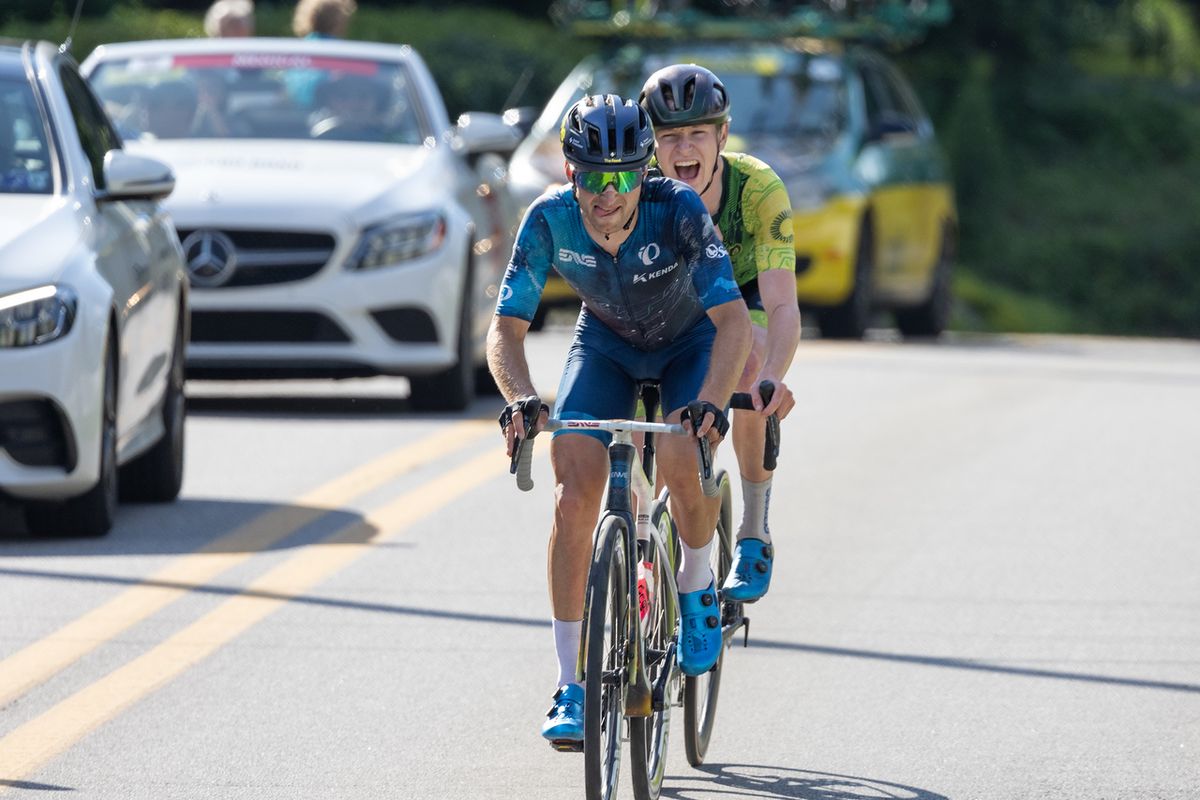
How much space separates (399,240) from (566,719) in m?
7.85

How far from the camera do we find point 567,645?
588 centimetres

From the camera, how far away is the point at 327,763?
6.49 m

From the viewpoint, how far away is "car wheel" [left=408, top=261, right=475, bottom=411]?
13.9m

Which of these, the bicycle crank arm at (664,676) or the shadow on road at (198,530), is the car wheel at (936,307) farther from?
the bicycle crank arm at (664,676)

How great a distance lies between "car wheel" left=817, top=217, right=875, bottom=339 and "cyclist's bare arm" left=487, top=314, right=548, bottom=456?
12.8 meters

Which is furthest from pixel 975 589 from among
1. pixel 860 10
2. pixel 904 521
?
pixel 860 10

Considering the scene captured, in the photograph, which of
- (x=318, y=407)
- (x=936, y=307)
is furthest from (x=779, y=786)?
(x=936, y=307)

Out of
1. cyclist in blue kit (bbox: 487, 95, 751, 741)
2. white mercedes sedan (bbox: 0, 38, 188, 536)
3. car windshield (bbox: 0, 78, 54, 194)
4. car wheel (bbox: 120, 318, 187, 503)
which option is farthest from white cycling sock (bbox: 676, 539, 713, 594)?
car wheel (bbox: 120, 318, 187, 503)

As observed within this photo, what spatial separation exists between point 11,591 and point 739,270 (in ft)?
8.86

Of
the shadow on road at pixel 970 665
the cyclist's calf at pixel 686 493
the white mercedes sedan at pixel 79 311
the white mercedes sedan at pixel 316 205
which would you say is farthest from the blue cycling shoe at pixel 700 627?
the white mercedes sedan at pixel 316 205

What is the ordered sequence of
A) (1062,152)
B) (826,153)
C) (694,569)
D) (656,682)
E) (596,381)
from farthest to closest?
(1062,152)
(826,153)
(694,569)
(596,381)
(656,682)

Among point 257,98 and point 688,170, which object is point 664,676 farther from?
point 257,98

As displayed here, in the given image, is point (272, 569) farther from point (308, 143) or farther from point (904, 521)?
point (308, 143)

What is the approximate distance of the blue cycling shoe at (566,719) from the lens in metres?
5.68
